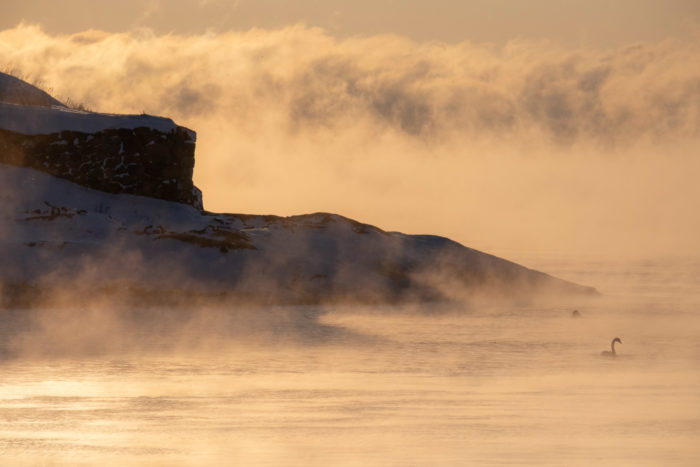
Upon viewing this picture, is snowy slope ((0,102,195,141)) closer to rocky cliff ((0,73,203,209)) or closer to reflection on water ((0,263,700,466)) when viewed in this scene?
rocky cliff ((0,73,203,209))

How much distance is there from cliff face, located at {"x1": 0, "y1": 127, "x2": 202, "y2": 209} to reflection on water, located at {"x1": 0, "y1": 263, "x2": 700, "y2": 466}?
1228 centimetres

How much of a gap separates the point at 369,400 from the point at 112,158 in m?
23.3

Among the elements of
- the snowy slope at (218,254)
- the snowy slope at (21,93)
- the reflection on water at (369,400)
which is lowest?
the reflection on water at (369,400)

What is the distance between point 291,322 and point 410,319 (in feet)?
10.5

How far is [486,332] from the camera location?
86.0 feet

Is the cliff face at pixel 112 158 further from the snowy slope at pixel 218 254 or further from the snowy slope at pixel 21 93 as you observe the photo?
the snowy slope at pixel 21 93

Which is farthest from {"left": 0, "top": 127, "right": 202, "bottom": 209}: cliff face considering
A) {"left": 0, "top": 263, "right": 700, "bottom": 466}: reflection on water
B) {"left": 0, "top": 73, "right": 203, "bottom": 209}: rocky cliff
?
{"left": 0, "top": 263, "right": 700, "bottom": 466}: reflection on water

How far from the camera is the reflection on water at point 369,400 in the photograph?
1220 centimetres

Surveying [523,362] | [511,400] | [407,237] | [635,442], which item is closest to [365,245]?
[407,237]

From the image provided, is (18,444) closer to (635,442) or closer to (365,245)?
(635,442)

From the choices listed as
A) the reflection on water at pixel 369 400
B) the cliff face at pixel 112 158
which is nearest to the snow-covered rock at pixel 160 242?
the cliff face at pixel 112 158

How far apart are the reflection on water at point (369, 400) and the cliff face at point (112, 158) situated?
12.3 meters

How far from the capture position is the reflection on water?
12195 millimetres

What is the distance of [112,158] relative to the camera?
123 feet
